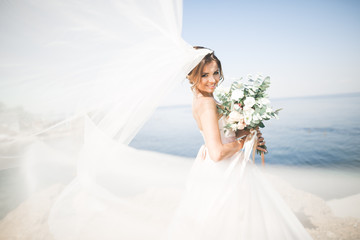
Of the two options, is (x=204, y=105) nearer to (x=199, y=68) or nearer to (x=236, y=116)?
(x=236, y=116)

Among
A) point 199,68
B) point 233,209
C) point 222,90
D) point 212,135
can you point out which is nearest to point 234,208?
point 233,209

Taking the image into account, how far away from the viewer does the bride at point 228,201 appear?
1.74 metres

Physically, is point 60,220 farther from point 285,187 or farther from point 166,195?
point 285,187

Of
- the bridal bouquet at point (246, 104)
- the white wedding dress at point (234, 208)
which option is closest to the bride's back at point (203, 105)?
the bridal bouquet at point (246, 104)

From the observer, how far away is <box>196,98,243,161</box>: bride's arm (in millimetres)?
1763

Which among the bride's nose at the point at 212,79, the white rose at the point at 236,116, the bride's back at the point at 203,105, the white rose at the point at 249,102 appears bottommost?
the white rose at the point at 236,116

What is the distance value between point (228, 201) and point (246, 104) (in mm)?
927

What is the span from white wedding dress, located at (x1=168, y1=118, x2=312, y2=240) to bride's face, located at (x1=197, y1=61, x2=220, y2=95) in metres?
0.76

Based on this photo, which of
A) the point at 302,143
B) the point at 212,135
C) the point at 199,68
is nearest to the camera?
the point at 212,135

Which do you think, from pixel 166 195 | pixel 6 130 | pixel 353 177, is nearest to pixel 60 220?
pixel 6 130

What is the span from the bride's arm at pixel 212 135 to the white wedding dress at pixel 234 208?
151 millimetres

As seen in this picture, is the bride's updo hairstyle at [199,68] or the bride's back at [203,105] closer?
the bride's back at [203,105]

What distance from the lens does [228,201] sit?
5.84 feet

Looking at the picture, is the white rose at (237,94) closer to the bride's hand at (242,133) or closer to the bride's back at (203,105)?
the bride's back at (203,105)
